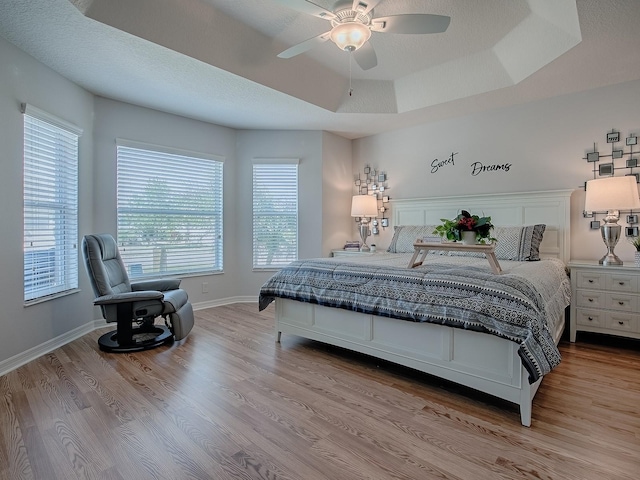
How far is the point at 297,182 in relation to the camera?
504cm

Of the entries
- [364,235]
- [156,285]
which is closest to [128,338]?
[156,285]

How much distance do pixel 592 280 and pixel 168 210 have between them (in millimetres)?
4713

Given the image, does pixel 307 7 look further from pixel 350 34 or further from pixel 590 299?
pixel 590 299

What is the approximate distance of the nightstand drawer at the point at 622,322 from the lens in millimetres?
2979

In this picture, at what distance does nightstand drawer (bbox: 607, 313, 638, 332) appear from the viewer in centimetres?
298

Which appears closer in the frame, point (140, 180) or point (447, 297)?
point (447, 297)

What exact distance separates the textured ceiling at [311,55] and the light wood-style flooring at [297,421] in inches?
101

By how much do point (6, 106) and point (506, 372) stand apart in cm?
407

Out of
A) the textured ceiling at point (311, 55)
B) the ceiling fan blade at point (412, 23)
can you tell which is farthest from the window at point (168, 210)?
the ceiling fan blade at point (412, 23)

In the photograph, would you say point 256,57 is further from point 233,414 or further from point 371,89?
point 233,414

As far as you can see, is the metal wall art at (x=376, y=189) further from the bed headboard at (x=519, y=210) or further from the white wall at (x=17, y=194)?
the white wall at (x=17, y=194)

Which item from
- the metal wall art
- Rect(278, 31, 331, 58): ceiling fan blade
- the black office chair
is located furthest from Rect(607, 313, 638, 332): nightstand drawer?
the black office chair

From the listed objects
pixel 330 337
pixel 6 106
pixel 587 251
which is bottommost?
pixel 330 337

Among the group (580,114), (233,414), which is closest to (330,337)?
(233,414)
